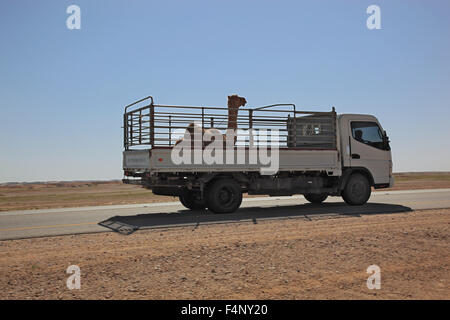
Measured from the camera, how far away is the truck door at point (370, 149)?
584 inches

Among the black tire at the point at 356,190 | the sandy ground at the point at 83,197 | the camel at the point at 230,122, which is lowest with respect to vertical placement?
the sandy ground at the point at 83,197

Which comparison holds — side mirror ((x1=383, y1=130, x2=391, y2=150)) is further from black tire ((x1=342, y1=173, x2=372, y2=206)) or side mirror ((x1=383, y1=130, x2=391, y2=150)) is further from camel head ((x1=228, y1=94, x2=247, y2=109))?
camel head ((x1=228, y1=94, x2=247, y2=109))

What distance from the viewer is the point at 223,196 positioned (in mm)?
12680

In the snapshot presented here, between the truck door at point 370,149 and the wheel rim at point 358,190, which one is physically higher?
the truck door at point 370,149

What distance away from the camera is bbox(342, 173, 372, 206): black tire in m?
14.6

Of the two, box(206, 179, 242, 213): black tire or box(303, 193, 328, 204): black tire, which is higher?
box(206, 179, 242, 213): black tire

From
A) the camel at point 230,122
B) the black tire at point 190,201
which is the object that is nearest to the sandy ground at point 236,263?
the camel at point 230,122

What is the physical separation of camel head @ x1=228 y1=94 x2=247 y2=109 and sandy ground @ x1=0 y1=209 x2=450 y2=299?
5921 mm

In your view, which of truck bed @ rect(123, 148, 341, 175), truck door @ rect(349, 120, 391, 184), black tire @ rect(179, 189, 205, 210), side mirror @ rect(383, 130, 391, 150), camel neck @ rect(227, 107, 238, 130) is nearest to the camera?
truck bed @ rect(123, 148, 341, 175)

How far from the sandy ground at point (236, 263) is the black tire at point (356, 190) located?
17.0 ft

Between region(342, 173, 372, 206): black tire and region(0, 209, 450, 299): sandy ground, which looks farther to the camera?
region(342, 173, 372, 206): black tire

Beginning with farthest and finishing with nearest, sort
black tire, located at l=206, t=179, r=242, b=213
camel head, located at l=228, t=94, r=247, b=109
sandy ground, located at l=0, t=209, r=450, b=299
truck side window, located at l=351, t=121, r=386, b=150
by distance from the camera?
truck side window, located at l=351, t=121, r=386, b=150
camel head, located at l=228, t=94, r=247, b=109
black tire, located at l=206, t=179, r=242, b=213
sandy ground, located at l=0, t=209, r=450, b=299

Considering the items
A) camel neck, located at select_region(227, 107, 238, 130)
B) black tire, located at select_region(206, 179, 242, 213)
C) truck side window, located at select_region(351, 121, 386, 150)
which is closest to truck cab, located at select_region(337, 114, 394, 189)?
truck side window, located at select_region(351, 121, 386, 150)

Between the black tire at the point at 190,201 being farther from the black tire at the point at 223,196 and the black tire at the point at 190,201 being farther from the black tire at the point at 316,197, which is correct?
the black tire at the point at 316,197
